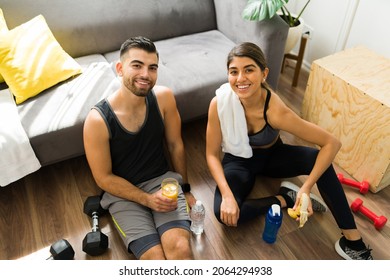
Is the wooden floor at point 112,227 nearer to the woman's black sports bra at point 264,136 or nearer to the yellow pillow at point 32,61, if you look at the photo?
the woman's black sports bra at point 264,136

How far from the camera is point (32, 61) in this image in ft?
6.01

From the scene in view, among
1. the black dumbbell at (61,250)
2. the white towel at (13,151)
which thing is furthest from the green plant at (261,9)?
the black dumbbell at (61,250)

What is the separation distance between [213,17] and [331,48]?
0.98 metres

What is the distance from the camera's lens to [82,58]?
218 cm

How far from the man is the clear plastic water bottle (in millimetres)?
79

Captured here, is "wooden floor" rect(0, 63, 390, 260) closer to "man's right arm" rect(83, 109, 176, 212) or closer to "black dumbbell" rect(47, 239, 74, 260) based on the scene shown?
"black dumbbell" rect(47, 239, 74, 260)

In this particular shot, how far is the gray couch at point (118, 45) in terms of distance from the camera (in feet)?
5.71

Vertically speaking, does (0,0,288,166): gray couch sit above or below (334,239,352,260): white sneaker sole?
above

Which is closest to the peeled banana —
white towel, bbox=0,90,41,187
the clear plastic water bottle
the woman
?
the woman

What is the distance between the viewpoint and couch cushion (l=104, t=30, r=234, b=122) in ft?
6.47

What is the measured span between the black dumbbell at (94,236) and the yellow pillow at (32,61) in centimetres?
69

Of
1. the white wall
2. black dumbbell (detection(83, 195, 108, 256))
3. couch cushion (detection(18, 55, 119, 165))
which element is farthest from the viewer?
the white wall
